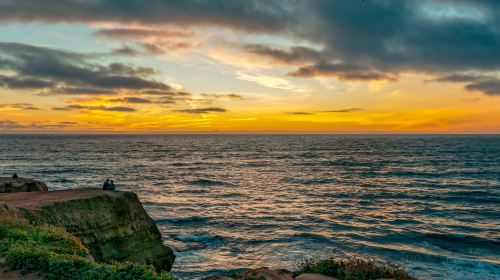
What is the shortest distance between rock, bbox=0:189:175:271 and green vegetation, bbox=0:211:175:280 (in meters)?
2.45

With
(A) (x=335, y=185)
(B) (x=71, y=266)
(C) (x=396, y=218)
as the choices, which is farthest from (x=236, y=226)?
(A) (x=335, y=185)

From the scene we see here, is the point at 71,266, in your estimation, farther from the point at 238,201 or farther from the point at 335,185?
the point at 335,185

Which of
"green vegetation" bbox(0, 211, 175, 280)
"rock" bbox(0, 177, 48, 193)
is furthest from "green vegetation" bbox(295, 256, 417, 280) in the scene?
"rock" bbox(0, 177, 48, 193)

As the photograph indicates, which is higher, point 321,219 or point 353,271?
point 353,271

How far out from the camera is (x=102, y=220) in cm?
1789

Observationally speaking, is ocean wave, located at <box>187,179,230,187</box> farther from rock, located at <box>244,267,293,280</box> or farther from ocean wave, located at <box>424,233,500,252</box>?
rock, located at <box>244,267,293,280</box>

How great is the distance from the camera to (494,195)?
47031 mm

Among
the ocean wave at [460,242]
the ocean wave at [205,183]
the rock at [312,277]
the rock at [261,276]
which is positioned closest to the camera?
the rock at [261,276]

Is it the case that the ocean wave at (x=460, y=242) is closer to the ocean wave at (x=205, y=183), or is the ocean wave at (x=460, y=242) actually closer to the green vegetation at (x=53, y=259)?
the green vegetation at (x=53, y=259)

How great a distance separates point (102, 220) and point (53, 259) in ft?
23.8

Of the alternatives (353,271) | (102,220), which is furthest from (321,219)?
(102,220)

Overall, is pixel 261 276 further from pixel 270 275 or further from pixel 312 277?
pixel 312 277

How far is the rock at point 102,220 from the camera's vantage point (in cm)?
1708

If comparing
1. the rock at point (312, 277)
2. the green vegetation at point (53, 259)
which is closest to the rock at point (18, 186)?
the green vegetation at point (53, 259)
